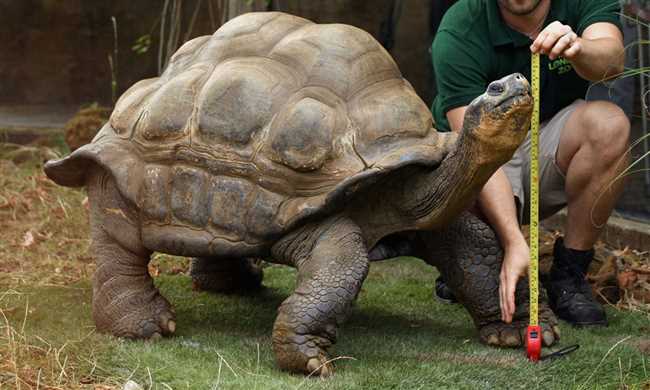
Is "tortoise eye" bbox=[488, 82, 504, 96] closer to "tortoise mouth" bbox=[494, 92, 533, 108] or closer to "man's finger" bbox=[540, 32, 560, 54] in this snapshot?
"tortoise mouth" bbox=[494, 92, 533, 108]

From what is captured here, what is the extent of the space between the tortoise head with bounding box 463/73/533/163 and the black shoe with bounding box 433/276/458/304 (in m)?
1.24

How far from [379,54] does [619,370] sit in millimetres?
1360

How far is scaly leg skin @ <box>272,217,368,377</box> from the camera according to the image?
3.33 meters

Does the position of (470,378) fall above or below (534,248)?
below

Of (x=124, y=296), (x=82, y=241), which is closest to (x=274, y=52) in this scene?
(x=124, y=296)

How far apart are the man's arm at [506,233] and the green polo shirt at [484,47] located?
33 cm

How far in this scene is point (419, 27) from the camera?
8.14 m

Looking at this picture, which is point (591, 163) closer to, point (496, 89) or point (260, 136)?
point (496, 89)

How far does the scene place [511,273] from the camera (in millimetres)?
3645

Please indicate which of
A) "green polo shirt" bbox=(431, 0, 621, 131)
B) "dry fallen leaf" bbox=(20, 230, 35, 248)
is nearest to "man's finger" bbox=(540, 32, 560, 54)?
"green polo shirt" bbox=(431, 0, 621, 131)

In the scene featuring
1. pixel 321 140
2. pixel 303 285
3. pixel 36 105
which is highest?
pixel 321 140

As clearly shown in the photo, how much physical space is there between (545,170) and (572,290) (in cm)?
50

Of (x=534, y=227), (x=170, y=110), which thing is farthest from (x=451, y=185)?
(x=170, y=110)

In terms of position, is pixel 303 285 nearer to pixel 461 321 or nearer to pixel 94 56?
pixel 461 321
